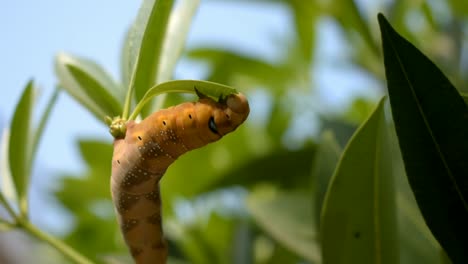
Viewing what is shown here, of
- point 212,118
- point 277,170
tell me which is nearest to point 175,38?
point 212,118

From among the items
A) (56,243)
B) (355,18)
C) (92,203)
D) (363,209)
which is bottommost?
(92,203)

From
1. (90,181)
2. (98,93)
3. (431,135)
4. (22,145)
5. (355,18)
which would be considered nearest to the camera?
(431,135)

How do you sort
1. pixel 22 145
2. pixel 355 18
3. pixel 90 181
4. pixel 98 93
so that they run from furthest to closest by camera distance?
pixel 90 181 → pixel 355 18 → pixel 22 145 → pixel 98 93

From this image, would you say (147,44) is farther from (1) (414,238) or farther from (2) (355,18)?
(2) (355,18)

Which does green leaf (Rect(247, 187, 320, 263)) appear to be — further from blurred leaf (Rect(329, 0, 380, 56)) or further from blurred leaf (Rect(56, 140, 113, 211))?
blurred leaf (Rect(56, 140, 113, 211))

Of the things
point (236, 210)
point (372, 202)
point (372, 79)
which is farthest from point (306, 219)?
point (372, 79)

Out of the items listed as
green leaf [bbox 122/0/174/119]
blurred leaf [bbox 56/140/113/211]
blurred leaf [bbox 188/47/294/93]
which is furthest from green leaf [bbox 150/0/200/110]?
blurred leaf [bbox 56/140/113/211]

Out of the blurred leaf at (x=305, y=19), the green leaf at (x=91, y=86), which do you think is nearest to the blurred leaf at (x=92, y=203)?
the blurred leaf at (x=305, y=19)

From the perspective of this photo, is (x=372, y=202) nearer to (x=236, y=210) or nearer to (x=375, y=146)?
(x=375, y=146)
